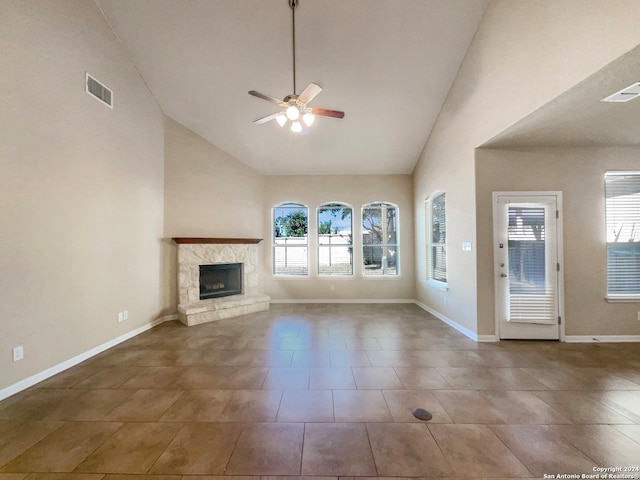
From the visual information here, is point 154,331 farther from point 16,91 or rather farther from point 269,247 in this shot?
point 16,91

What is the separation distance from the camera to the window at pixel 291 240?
6.57 meters

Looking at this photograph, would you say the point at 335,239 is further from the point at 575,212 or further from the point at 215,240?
the point at 575,212

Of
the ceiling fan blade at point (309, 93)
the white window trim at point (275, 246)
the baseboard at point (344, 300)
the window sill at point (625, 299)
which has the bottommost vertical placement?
the baseboard at point (344, 300)

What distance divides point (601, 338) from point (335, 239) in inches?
189

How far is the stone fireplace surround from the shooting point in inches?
191

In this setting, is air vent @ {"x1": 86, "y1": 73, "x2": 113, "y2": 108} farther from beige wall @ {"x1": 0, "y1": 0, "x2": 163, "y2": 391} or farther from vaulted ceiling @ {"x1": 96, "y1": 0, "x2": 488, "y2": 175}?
vaulted ceiling @ {"x1": 96, "y1": 0, "x2": 488, "y2": 175}

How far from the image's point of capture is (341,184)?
6547 millimetres

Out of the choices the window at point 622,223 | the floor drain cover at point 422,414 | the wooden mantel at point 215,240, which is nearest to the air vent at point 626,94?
the window at point 622,223

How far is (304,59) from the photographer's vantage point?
3.83 metres

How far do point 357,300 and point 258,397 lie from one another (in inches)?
166

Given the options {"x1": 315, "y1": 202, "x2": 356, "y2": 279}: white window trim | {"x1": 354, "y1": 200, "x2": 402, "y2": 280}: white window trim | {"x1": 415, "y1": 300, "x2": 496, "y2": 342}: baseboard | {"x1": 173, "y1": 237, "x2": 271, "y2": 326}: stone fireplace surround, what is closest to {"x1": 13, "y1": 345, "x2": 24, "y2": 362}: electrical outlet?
{"x1": 173, "y1": 237, "x2": 271, "y2": 326}: stone fireplace surround

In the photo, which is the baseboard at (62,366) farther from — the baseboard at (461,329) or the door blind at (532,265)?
the door blind at (532,265)

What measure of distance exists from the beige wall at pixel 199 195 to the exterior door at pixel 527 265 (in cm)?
Result: 489

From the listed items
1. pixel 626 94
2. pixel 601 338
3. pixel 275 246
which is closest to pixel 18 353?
pixel 275 246
